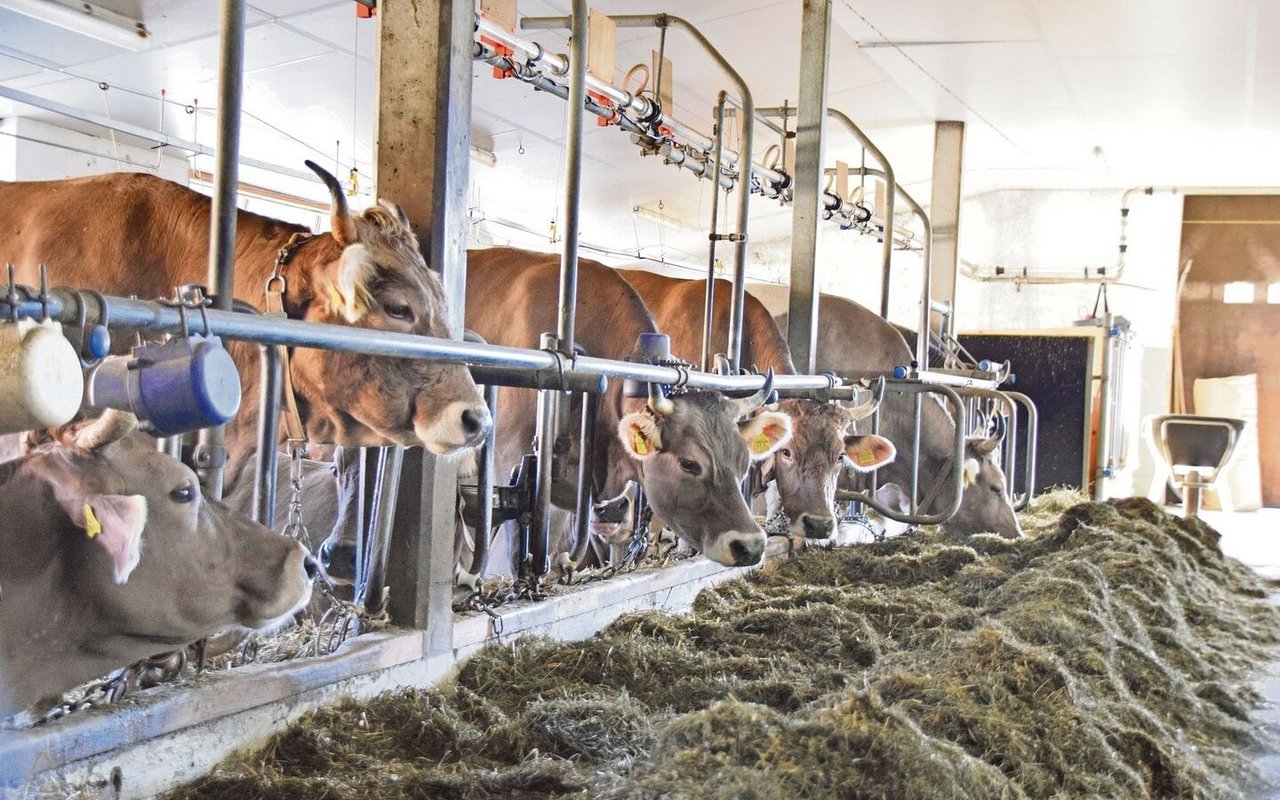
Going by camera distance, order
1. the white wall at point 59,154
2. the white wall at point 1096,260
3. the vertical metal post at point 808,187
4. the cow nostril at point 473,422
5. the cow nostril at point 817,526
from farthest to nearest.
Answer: the white wall at point 1096,260 → the white wall at point 59,154 → the vertical metal post at point 808,187 → the cow nostril at point 817,526 → the cow nostril at point 473,422

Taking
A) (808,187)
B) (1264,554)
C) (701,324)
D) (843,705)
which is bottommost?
(1264,554)

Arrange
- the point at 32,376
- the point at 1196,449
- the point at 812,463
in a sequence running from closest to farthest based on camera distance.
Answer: the point at 32,376 < the point at 812,463 < the point at 1196,449

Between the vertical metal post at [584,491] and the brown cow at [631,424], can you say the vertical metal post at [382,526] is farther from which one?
the brown cow at [631,424]

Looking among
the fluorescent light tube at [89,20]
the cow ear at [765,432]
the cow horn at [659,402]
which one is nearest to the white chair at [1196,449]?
the cow ear at [765,432]

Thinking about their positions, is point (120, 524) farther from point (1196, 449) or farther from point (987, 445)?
point (1196, 449)

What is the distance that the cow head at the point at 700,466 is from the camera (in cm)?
399

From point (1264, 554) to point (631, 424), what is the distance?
24.8 feet

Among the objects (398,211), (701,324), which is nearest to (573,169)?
(398,211)

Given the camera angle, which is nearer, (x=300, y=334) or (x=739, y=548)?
(x=300, y=334)

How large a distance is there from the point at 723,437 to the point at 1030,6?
468 cm

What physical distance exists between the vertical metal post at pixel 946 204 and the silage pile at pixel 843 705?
5.01 m

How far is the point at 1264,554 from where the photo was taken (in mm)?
9266

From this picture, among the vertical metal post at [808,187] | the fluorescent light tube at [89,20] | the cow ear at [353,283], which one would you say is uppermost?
the fluorescent light tube at [89,20]

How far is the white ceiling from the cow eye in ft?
10.4
